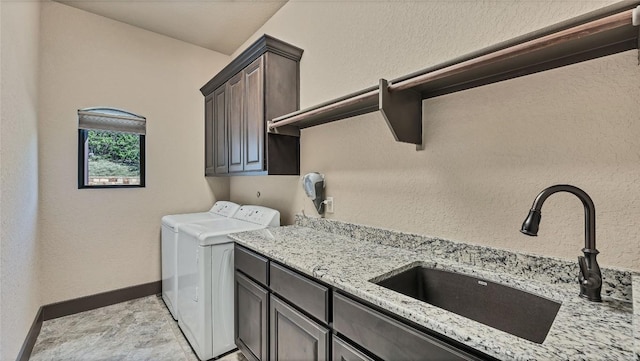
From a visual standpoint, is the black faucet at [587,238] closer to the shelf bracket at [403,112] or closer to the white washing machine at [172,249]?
the shelf bracket at [403,112]

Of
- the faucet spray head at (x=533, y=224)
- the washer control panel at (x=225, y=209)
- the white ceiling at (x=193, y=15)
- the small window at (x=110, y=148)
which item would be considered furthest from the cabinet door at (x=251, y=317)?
the white ceiling at (x=193, y=15)

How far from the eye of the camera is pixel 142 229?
3.00 metres

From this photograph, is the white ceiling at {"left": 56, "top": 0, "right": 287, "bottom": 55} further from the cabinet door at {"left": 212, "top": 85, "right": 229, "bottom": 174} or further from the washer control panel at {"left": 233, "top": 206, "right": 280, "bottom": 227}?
the washer control panel at {"left": 233, "top": 206, "right": 280, "bottom": 227}

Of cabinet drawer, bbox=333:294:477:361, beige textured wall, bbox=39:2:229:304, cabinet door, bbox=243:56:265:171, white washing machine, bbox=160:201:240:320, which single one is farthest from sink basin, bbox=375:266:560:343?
beige textured wall, bbox=39:2:229:304

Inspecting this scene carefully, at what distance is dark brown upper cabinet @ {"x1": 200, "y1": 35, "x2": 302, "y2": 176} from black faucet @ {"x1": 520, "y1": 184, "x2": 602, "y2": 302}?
5.62 ft

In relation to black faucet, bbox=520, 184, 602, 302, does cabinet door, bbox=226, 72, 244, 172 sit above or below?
above

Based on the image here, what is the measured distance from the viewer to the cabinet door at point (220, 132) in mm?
2852

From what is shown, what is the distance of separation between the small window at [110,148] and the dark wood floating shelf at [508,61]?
2.32 meters

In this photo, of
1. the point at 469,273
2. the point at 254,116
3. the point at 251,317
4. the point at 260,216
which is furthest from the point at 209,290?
the point at 469,273

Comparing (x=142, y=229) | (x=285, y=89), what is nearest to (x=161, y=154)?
(x=142, y=229)

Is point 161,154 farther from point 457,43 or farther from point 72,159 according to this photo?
point 457,43

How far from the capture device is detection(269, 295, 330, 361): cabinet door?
3.94ft

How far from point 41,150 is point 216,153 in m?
1.45

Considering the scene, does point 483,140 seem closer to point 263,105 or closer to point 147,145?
point 263,105
